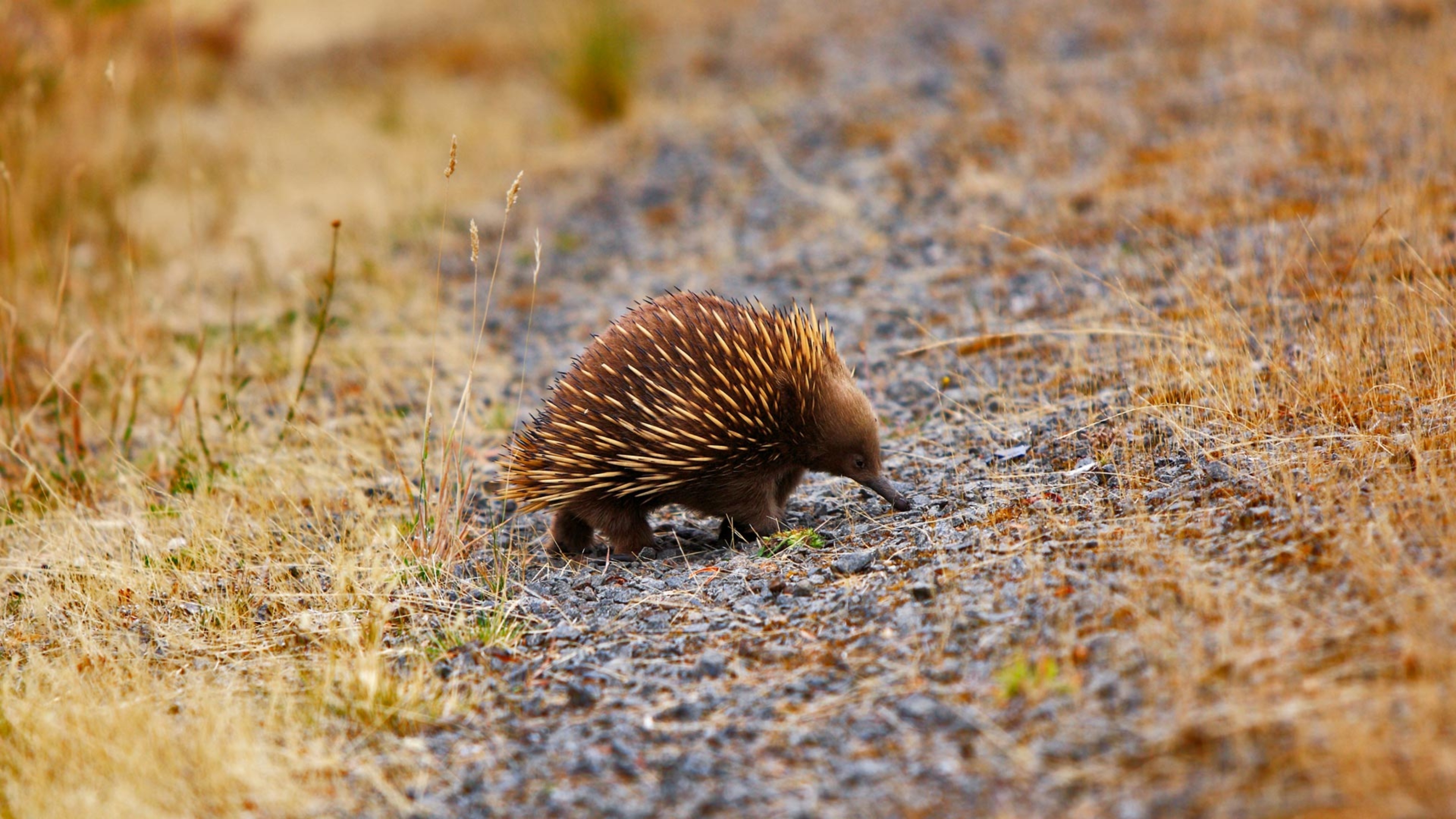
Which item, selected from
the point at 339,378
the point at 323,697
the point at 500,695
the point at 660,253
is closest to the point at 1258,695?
the point at 500,695

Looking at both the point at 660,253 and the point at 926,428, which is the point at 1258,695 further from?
the point at 660,253

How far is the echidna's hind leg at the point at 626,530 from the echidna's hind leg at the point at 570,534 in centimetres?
23

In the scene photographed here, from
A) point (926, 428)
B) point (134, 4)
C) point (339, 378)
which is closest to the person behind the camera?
point (926, 428)

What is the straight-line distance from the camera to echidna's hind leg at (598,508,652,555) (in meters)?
5.54

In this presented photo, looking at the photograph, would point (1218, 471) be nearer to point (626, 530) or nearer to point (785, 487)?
point (785, 487)

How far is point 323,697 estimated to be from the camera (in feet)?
13.5

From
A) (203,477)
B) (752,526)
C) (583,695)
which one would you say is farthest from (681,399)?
(203,477)

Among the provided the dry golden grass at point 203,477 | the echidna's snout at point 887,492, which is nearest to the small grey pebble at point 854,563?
the echidna's snout at point 887,492

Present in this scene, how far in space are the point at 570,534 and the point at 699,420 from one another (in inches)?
43.9

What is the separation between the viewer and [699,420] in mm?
5133

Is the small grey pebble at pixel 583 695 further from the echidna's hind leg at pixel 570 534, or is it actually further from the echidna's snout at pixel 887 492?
the echidna's snout at pixel 887 492

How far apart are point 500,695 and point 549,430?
1509mm

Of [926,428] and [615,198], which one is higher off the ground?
[615,198]

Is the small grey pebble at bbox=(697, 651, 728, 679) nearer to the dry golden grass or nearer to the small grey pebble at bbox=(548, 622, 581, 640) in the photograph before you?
the small grey pebble at bbox=(548, 622, 581, 640)
